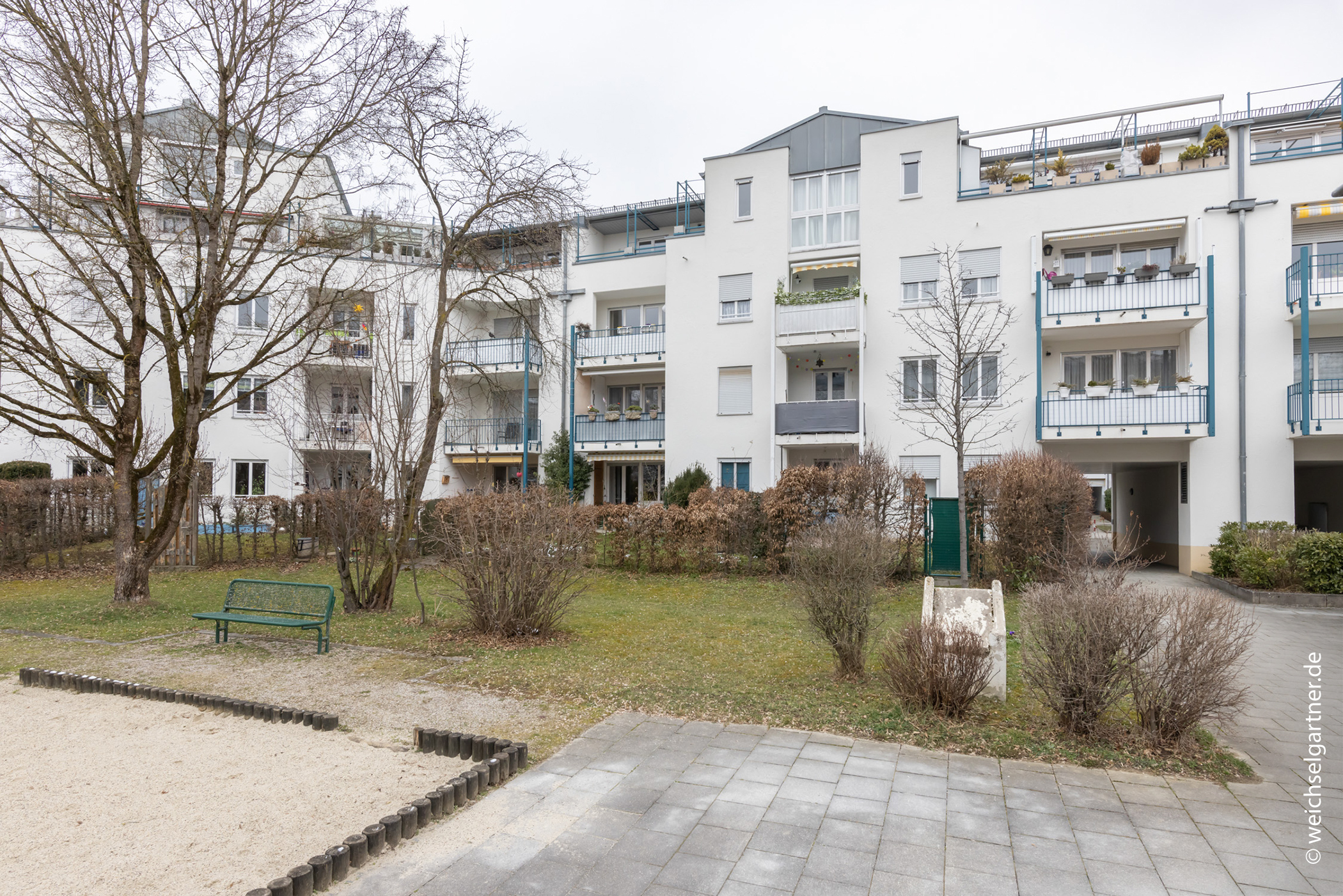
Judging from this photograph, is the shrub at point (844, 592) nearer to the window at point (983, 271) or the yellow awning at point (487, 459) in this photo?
the window at point (983, 271)

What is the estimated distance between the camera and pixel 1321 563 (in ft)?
43.8

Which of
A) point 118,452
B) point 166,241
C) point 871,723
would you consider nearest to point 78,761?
point 871,723

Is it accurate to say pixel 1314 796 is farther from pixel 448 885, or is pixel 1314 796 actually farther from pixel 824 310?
pixel 824 310

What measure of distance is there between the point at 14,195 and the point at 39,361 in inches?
97.7

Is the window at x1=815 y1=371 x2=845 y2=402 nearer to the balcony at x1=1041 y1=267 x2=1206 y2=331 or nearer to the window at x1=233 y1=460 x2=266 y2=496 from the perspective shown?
the balcony at x1=1041 y1=267 x2=1206 y2=331

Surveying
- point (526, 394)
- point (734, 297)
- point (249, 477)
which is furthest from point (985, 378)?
point (249, 477)

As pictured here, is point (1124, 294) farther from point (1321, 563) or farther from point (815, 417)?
point (815, 417)

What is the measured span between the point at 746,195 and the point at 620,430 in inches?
352

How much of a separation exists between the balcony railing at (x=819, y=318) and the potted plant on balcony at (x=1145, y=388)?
288 inches

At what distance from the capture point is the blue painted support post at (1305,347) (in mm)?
16078

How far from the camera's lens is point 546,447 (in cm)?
2667

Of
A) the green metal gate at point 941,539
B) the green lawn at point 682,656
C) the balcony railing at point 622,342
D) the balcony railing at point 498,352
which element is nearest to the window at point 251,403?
the balcony railing at point 498,352

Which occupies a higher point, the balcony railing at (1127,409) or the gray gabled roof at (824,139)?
the gray gabled roof at (824,139)

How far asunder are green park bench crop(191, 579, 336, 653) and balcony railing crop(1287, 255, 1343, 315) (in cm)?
2073
